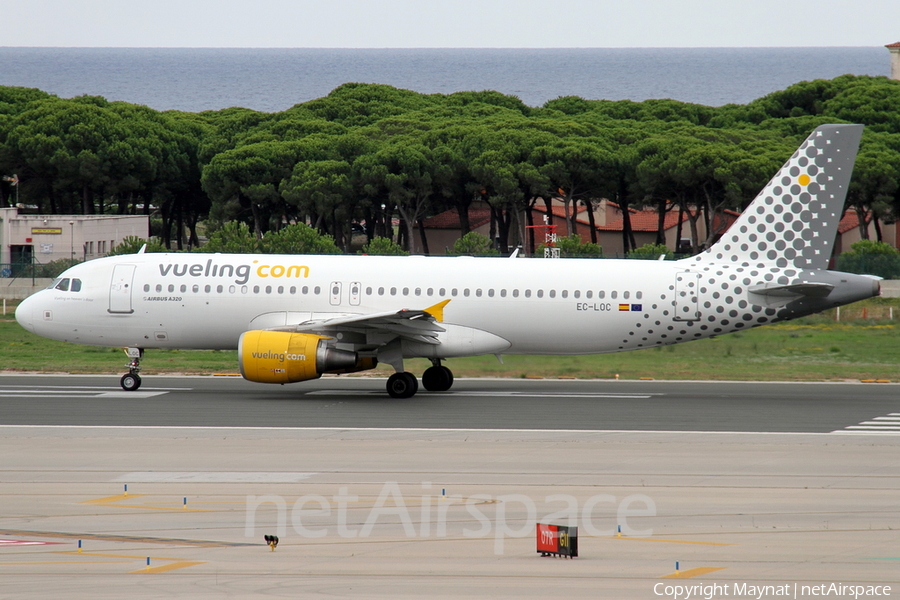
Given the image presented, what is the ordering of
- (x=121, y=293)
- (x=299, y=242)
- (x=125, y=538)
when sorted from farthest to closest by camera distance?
(x=299, y=242), (x=121, y=293), (x=125, y=538)

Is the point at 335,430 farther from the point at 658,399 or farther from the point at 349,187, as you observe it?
the point at 349,187

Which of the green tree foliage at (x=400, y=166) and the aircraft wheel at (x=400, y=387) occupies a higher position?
the green tree foliage at (x=400, y=166)

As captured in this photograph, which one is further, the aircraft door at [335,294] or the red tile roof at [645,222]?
the red tile roof at [645,222]

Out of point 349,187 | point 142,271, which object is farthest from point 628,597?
point 349,187

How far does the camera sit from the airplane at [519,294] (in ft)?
91.9

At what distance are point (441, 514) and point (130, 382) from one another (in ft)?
53.7

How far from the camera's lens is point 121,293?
29344 mm

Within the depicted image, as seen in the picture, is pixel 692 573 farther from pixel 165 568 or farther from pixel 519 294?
pixel 519 294

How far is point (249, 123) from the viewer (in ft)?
315

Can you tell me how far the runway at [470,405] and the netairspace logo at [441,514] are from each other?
7412 millimetres

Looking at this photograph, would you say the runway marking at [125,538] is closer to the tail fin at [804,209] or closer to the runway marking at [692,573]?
the runway marking at [692,573]

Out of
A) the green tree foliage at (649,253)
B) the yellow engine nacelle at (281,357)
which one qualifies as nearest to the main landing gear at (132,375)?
the yellow engine nacelle at (281,357)

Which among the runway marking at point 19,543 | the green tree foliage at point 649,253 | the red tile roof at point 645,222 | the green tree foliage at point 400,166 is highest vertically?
the green tree foliage at point 400,166

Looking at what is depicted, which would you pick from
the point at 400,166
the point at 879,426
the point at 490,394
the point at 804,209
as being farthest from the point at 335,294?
the point at 400,166
